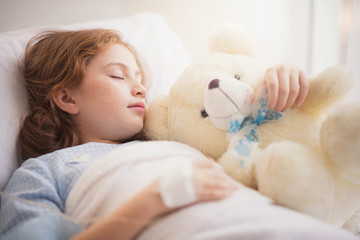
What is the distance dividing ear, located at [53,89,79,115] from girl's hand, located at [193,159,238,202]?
50cm

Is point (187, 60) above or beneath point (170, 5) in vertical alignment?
beneath

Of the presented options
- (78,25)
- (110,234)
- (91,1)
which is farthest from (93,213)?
(91,1)

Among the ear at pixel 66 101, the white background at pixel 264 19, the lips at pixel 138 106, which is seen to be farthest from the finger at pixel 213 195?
the white background at pixel 264 19

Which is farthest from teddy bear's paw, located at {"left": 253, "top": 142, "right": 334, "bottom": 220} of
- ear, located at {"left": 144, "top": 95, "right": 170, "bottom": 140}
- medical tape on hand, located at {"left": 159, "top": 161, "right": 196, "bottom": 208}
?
ear, located at {"left": 144, "top": 95, "right": 170, "bottom": 140}

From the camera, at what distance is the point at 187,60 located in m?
1.25

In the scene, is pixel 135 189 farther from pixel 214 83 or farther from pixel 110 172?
pixel 214 83

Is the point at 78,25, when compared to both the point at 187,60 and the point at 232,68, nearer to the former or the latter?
the point at 187,60

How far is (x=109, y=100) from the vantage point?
764 millimetres

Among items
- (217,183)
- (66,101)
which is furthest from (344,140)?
(66,101)

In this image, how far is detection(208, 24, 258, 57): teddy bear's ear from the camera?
2.36ft

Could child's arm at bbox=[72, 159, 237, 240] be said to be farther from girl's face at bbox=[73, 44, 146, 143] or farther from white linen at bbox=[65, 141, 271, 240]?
girl's face at bbox=[73, 44, 146, 143]

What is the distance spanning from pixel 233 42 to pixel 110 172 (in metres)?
0.45

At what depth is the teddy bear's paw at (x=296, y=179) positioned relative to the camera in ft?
1.54

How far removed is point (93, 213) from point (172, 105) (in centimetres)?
32
